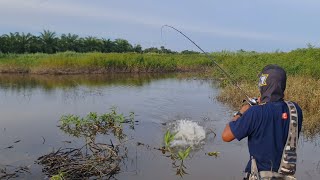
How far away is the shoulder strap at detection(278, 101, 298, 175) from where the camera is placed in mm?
2893

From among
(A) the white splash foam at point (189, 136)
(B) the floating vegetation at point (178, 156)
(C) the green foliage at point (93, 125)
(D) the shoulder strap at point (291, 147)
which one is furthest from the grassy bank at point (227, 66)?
(D) the shoulder strap at point (291, 147)

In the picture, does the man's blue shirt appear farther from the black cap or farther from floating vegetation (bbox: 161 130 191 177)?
floating vegetation (bbox: 161 130 191 177)

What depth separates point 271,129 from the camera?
291 centimetres

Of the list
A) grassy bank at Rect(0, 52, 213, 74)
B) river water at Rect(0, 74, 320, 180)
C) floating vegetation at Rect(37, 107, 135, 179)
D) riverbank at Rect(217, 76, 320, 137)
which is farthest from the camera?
grassy bank at Rect(0, 52, 213, 74)

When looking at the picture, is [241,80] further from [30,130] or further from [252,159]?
[252,159]

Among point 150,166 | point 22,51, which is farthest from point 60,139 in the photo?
point 22,51

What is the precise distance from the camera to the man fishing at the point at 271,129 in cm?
289

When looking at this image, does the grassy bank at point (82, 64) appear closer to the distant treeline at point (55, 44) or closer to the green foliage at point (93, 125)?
the distant treeline at point (55, 44)

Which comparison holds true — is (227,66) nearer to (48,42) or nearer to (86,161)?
(86,161)

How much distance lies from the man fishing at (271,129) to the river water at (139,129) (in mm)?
3694

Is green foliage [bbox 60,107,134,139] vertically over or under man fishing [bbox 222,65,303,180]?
under

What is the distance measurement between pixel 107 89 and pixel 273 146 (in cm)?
1763

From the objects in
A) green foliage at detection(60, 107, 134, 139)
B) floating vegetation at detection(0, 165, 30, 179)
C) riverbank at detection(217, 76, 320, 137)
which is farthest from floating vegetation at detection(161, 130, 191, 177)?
riverbank at detection(217, 76, 320, 137)

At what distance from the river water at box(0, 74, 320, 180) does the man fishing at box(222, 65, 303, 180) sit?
12.1 feet
